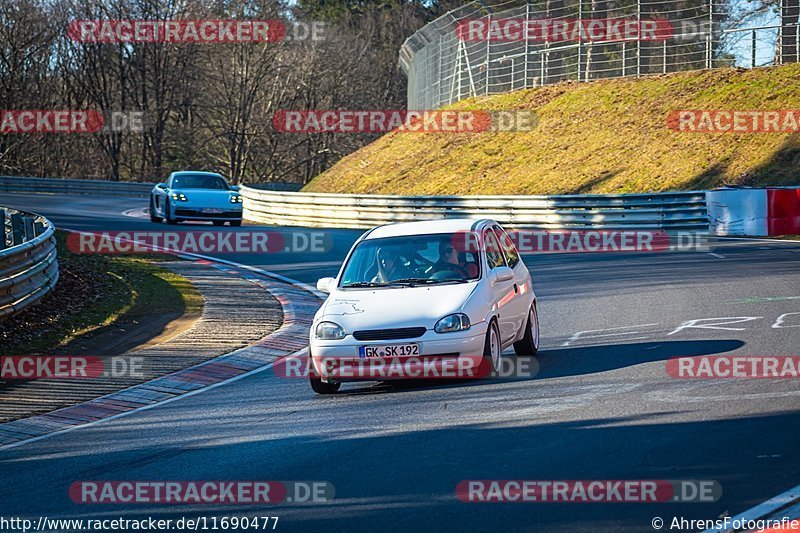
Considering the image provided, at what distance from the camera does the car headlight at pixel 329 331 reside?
10062mm

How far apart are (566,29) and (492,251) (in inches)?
1261

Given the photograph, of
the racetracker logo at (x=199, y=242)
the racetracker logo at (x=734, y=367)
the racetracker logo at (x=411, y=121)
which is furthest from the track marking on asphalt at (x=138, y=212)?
the racetracker logo at (x=734, y=367)

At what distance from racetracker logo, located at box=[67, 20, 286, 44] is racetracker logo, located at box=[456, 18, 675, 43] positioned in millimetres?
22248

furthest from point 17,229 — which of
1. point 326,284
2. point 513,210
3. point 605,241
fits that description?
point 513,210

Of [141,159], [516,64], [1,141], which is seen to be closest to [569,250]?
[516,64]

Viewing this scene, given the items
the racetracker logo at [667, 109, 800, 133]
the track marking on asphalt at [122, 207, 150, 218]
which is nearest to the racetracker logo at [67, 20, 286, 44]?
the track marking on asphalt at [122, 207, 150, 218]

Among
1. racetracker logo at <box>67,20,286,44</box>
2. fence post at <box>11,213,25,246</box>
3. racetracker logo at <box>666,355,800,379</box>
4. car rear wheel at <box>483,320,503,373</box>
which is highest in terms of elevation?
racetracker logo at <box>67,20,286,44</box>

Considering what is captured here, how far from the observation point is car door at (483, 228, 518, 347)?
10.7m

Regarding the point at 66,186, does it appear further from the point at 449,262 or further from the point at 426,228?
the point at 449,262

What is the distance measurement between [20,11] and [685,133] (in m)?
41.3

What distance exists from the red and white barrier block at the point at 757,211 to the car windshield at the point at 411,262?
15.4 metres

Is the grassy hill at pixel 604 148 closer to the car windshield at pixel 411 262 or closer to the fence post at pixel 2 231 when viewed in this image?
the fence post at pixel 2 231

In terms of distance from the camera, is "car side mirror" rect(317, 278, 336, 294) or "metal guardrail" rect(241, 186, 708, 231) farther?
"metal guardrail" rect(241, 186, 708, 231)

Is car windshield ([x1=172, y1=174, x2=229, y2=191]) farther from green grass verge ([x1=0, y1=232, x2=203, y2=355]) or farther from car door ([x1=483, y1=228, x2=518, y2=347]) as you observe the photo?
car door ([x1=483, y1=228, x2=518, y2=347])
